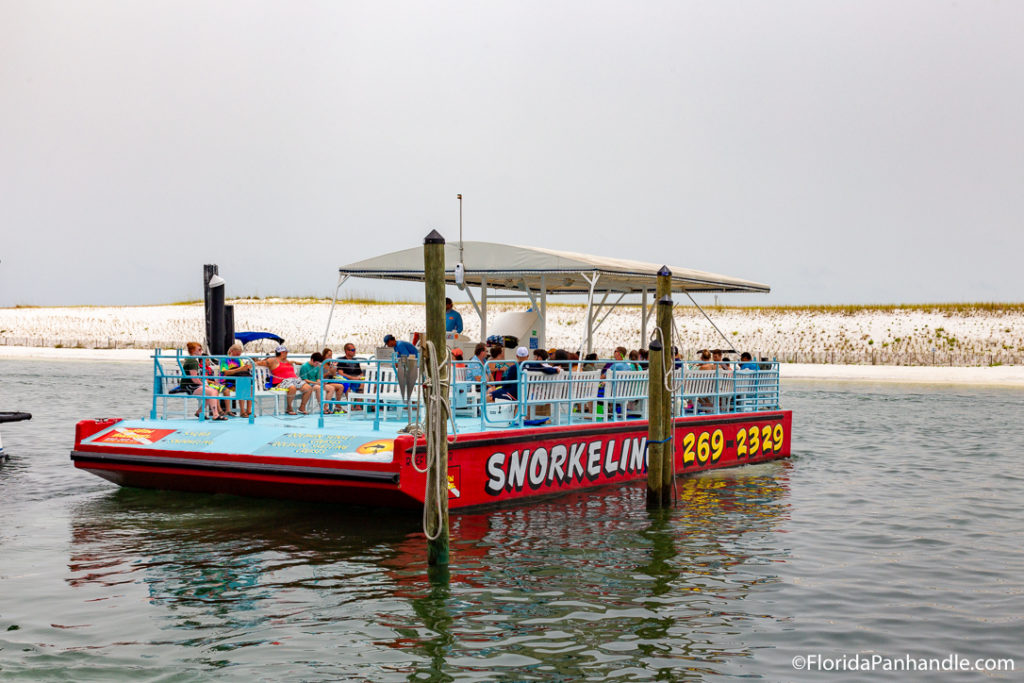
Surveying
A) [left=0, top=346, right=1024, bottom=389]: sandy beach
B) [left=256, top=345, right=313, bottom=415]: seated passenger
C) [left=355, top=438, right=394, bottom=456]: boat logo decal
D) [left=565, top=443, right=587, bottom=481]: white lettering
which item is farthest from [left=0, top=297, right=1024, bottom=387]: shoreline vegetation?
[left=355, top=438, right=394, bottom=456]: boat logo decal

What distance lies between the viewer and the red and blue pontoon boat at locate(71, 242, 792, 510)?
1129cm

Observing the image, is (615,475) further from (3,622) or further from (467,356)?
(3,622)

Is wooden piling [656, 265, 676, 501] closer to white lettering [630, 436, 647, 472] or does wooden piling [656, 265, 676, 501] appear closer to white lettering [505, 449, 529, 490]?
white lettering [630, 436, 647, 472]

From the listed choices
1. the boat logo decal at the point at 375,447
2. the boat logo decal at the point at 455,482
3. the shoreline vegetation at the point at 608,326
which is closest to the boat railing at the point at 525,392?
the boat logo decal at the point at 375,447

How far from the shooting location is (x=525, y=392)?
42.2 feet

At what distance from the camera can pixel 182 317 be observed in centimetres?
9225

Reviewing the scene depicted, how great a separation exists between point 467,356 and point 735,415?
490 cm

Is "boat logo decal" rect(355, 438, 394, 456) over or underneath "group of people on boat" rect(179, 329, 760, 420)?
underneath

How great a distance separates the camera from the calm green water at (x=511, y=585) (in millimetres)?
7539

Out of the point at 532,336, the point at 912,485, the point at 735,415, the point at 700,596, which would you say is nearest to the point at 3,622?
the point at 700,596

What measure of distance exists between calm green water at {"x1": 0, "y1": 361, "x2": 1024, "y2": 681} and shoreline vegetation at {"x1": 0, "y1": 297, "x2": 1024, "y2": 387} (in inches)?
2057

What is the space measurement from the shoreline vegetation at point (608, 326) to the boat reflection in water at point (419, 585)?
53.4 meters

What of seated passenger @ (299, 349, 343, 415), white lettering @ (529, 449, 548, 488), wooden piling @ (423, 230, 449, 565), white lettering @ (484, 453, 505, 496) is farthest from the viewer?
seated passenger @ (299, 349, 343, 415)

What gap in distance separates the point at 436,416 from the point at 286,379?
625 centimetres
